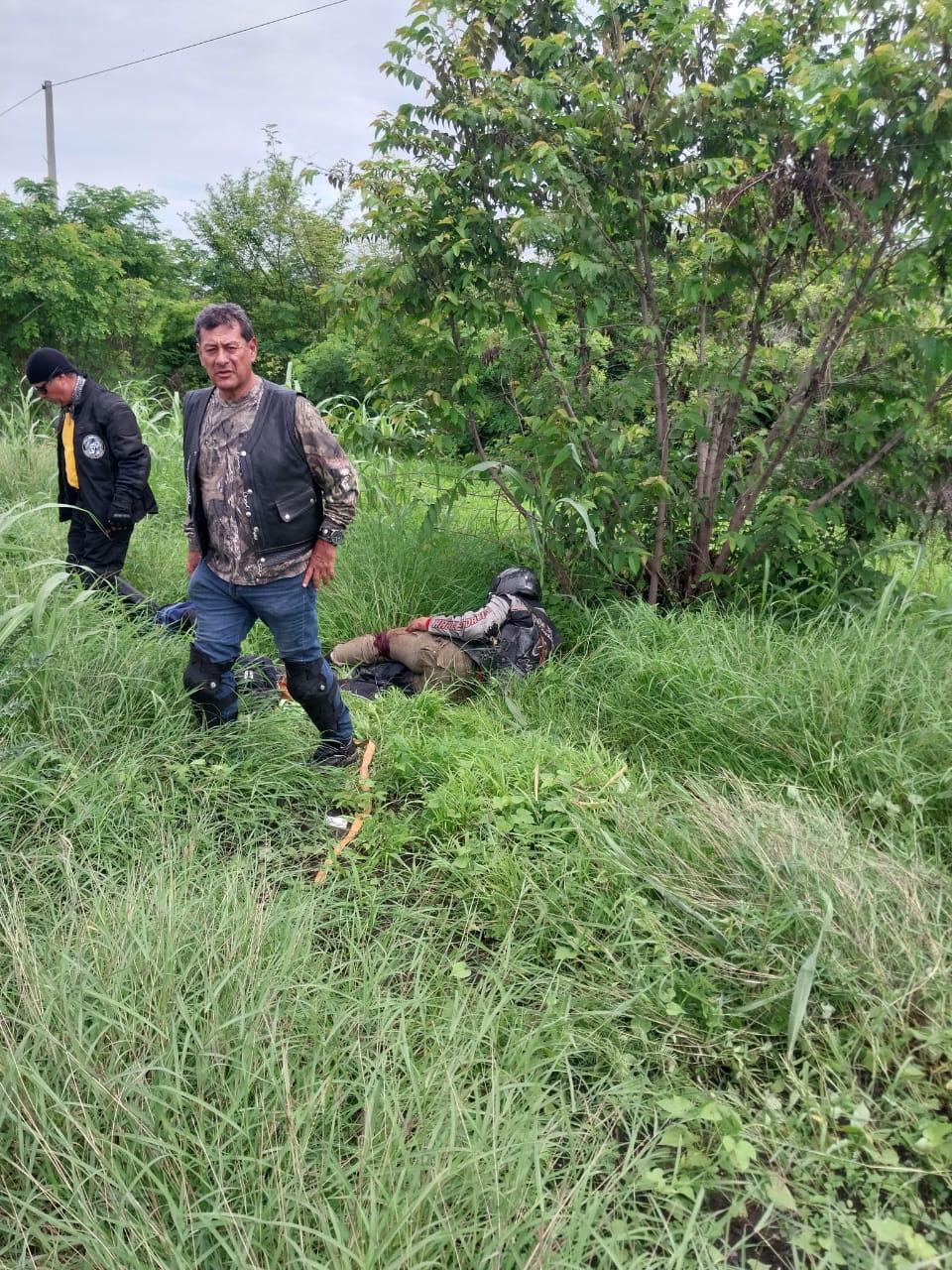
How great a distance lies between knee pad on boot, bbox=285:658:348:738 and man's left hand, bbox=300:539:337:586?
12.6 inches

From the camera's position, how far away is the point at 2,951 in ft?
7.11

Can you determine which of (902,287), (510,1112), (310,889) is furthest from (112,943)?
(902,287)

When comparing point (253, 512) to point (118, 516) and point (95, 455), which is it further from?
point (95, 455)

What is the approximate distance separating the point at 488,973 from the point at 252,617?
1702mm

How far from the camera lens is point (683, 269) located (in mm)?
4137

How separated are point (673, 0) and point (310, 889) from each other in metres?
3.76

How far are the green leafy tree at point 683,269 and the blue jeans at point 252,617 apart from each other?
4.77 ft

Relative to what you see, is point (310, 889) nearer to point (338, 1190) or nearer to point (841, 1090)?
point (338, 1190)

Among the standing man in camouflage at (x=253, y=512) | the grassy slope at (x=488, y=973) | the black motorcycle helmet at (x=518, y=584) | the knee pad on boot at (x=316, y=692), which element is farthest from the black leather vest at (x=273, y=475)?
the black motorcycle helmet at (x=518, y=584)

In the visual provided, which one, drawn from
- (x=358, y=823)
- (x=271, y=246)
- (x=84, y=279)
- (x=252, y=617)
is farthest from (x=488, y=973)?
(x=271, y=246)

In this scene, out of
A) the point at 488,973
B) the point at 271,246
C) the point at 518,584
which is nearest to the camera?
the point at 488,973

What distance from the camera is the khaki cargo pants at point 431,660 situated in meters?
4.09

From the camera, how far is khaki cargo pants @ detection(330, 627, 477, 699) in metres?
4.09

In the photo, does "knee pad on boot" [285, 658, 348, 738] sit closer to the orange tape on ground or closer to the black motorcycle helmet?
the orange tape on ground
